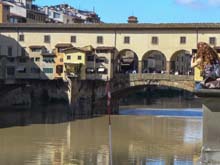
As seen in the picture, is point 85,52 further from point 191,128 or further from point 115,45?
point 191,128

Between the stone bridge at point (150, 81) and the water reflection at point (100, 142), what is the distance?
4771 mm

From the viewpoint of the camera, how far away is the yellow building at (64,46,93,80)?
4664 cm

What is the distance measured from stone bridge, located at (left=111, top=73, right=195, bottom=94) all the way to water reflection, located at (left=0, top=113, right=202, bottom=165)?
15.7ft

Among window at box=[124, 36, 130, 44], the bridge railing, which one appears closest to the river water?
the bridge railing

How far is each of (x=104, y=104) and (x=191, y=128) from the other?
49.9 ft

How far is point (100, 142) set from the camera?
1075 inches

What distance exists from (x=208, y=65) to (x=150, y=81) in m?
42.7

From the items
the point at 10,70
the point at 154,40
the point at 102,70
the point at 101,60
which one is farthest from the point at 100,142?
the point at 10,70

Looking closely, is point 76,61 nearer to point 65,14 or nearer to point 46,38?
point 46,38

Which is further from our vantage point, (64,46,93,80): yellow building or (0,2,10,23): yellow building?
(0,2,10,23): yellow building

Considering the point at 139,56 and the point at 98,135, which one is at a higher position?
the point at 139,56

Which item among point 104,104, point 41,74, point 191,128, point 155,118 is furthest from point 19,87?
point 191,128

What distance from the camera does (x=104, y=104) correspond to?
48594 millimetres

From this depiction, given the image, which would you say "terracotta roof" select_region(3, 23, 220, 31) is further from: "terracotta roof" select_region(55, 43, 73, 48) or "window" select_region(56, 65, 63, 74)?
"window" select_region(56, 65, 63, 74)
